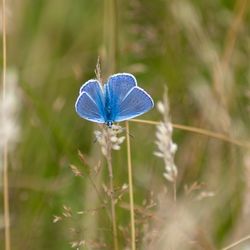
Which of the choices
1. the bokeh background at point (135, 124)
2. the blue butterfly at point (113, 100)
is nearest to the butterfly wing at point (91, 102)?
the blue butterfly at point (113, 100)

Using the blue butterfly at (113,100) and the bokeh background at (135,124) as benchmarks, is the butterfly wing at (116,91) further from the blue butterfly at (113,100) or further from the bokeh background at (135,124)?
the bokeh background at (135,124)

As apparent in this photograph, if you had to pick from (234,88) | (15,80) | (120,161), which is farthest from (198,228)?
(234,88)

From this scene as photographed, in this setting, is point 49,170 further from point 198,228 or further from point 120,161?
point 198,228

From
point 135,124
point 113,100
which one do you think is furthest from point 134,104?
point 135,124

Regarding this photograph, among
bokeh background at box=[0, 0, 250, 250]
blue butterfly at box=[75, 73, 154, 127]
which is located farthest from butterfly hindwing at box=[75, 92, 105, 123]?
bokeh background at box=[0, 0, 250, 250]

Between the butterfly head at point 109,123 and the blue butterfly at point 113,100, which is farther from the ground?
the blue butterfly at point 113,100

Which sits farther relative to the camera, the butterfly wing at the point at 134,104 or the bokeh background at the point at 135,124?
the bokeh background at the point at 135,124
